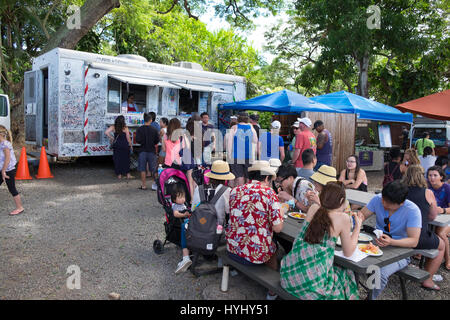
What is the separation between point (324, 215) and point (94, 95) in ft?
24.5

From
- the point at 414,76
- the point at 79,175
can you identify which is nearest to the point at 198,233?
the point at 79,175

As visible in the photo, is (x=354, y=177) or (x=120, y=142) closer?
(x=354, y=177)

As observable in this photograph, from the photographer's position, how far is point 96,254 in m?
4.06

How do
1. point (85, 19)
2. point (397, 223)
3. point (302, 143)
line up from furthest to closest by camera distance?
point (85, 19)
point (302, 143)
point (397, 223)

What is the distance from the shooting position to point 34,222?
5.16 metres

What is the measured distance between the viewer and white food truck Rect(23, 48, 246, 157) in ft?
26.5

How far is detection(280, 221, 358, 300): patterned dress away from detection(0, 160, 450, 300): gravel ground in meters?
0.79

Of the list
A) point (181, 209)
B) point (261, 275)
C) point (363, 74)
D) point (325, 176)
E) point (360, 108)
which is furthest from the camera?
point (363, 74)

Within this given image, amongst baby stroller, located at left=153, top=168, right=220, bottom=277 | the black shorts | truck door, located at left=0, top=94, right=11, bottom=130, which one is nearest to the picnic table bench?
baby stroller, located at left=153, top=168, right=220, bottom=277

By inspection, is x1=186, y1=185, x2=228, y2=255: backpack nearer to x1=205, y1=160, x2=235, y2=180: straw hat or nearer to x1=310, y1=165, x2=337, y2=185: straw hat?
x1=205, y1=160, x2=235, y2=180: straw hat

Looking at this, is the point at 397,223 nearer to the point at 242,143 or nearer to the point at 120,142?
the point at 242,143

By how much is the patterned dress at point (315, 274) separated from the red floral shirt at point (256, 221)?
0.40 m

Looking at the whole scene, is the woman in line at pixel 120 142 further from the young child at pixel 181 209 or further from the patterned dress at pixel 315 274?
the patterned dress at pixel 315 274

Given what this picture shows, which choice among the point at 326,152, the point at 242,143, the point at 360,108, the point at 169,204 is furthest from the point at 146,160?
the point at 360,108
